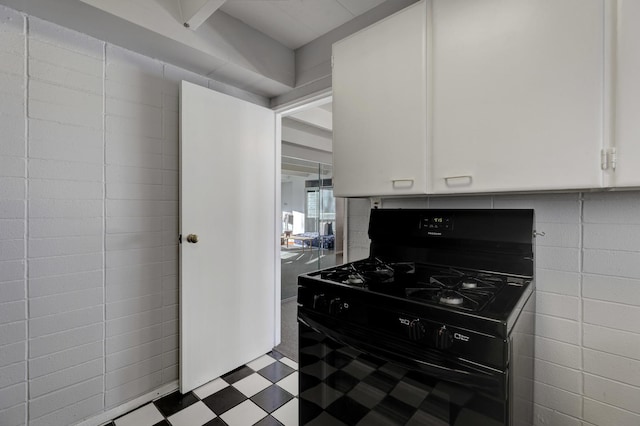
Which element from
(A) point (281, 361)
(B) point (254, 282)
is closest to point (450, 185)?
(B) point (254, 282)

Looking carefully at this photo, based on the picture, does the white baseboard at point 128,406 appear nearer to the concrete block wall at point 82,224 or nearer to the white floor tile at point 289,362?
the concrete block wall at point 82,224

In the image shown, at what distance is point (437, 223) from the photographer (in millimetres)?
1540

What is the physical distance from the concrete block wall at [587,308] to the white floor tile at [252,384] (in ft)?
5.03

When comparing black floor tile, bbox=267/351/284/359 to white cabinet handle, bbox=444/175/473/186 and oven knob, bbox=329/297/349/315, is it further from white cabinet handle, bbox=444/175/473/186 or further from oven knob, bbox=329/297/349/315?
white cabinet handle, bbox=444/175/473/186

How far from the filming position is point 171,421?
5.38ft

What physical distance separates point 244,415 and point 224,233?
3.70 ft

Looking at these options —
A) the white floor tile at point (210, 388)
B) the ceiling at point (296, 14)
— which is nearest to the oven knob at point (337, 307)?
the white floor tile at point (210, 388)

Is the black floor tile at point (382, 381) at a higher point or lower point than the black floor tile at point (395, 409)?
higher

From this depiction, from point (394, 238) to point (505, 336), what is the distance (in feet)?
2.92

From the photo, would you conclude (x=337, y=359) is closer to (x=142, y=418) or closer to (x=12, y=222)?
(x=142, y=418)

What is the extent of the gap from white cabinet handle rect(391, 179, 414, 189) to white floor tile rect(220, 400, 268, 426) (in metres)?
1.50

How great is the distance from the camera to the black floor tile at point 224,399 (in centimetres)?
175

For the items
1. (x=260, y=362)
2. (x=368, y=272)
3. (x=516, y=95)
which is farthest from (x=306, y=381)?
(x=516, y=95)

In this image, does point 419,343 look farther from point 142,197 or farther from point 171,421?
point 142,197
